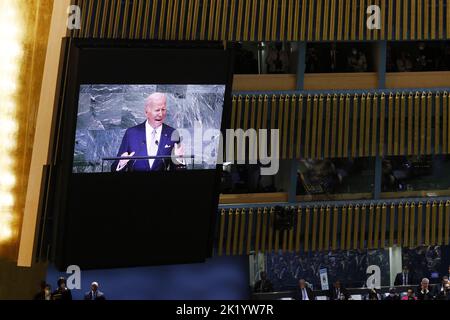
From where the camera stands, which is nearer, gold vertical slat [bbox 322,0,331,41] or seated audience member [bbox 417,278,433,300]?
gold vertical slat [bbox 322,0,331,41]

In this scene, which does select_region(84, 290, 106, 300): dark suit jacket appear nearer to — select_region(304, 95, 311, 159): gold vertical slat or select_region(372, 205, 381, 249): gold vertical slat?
select_region(304, 95, 311, 159): gold vertical slat

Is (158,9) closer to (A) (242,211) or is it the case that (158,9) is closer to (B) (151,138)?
(B) (151,138)

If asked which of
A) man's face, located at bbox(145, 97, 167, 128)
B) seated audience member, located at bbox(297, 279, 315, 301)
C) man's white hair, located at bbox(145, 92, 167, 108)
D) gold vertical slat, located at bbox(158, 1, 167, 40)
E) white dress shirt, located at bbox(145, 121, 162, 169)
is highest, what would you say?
gold vertical slat, located at bbox(158, 1, 167, 40)

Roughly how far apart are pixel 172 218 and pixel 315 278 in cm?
404

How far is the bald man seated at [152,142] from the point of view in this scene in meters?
15.5

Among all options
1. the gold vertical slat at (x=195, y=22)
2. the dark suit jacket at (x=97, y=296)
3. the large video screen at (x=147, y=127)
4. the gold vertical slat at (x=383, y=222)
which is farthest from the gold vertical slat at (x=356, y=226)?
the dark suit jacket at (x=97, y=296)

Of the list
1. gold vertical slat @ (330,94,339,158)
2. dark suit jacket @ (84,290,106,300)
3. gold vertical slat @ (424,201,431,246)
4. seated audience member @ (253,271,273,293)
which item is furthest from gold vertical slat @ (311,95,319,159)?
dark suit jacket @ (84,290,106,300)

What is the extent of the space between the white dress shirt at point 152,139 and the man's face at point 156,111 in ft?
0.24

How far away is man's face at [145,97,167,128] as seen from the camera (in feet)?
50.9

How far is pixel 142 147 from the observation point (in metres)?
15.7

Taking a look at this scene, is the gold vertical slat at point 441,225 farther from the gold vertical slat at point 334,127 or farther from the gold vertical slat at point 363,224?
the gold vertical slat at point 334,127

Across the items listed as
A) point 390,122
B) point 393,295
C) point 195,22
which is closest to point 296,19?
point 195,22

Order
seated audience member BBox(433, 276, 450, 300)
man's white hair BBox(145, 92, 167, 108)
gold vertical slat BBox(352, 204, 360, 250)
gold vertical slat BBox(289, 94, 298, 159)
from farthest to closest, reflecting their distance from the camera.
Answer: gold vertical slat BBox(352, 204, 360, 250)
seated audience member BBox(433, 276, 450, 300)
gold vertical slat BBox(289, 94, 298, 159)
man's white hair BBox(145, 92, 167, 108)

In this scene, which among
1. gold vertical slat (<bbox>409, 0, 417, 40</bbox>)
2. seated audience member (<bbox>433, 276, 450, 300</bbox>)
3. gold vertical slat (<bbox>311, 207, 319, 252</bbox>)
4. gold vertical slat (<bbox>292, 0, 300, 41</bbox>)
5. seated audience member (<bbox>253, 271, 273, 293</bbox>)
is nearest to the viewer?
gold vertical slat (<bbox>292, 0, 300, 41</bbox>)
